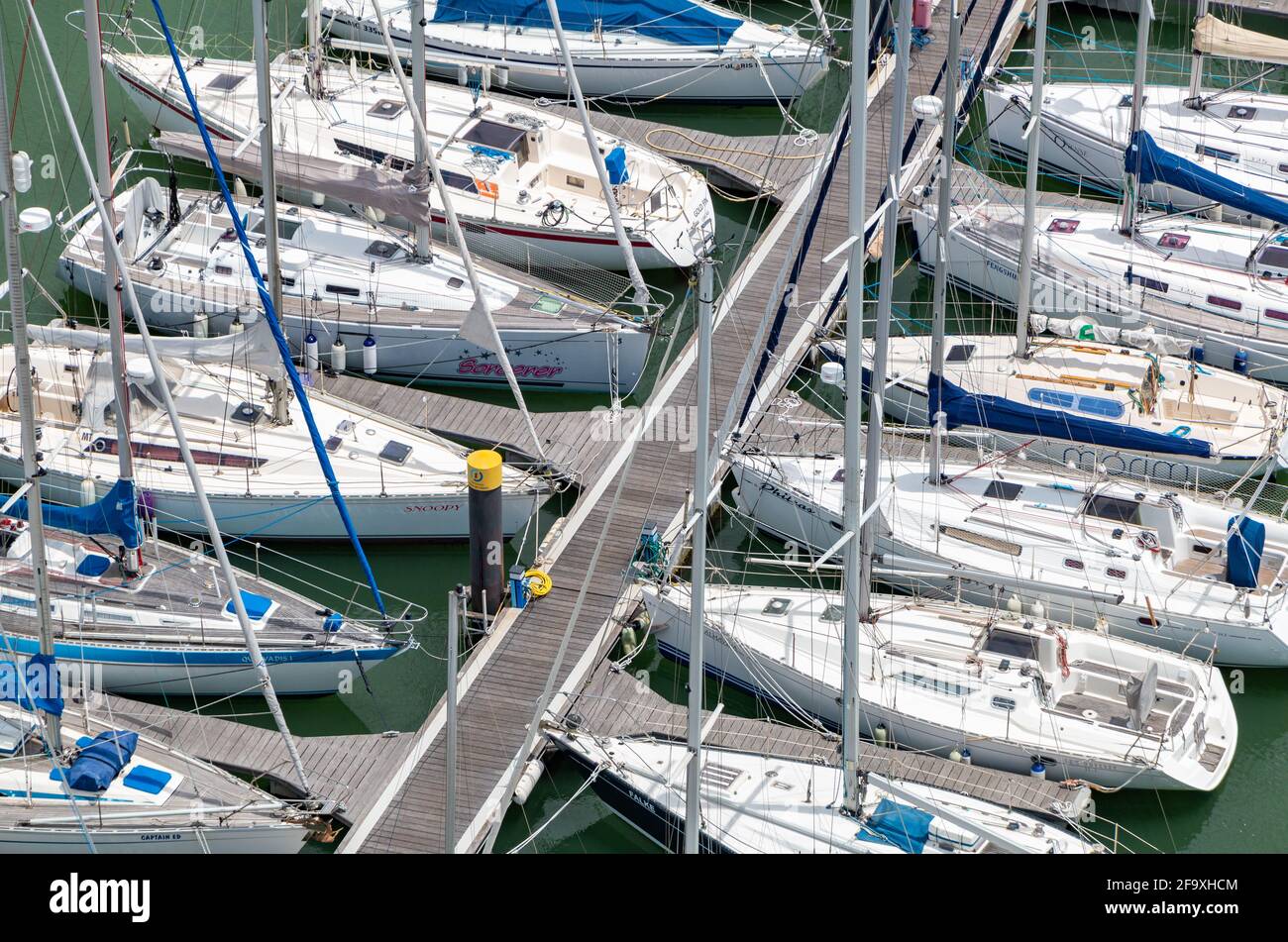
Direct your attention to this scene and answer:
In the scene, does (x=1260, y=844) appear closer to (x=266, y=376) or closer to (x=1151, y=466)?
(x=1151, y=466)

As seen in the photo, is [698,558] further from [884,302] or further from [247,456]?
[247,456]

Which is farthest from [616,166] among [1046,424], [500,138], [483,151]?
[1046,424]

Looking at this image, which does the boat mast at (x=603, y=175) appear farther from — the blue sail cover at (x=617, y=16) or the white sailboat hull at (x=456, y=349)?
the blue sail cover at (x=617, y=16)

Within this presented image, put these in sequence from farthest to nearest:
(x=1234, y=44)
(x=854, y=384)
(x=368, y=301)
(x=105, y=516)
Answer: (x=1234, y=44) < (x=368, y=301) < (x=105, y=516) < (x=854, y=384)

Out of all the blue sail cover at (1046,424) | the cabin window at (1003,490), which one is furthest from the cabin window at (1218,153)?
the cabin window at (1003,490)

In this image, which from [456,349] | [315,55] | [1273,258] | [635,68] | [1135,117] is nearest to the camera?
[456,349]

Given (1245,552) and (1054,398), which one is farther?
(1054,398)
